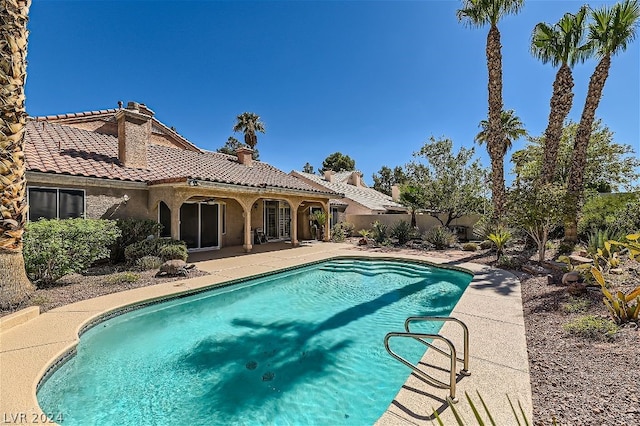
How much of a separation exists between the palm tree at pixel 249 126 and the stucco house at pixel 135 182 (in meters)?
19.9

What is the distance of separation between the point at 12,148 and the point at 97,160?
579cm

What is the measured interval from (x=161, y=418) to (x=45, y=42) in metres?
16.7

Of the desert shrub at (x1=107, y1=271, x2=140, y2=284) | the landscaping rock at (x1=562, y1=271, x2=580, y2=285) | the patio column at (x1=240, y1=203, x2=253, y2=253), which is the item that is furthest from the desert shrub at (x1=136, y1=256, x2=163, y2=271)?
the landscaping rock at (x1=562, y1=271, x2=580, y2=285)

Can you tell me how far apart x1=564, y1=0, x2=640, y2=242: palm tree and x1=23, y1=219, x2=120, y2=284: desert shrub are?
18.9 m

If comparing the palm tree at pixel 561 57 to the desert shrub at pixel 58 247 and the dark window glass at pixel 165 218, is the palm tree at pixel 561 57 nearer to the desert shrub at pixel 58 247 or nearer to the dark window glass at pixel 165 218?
the dark window glass at pixel 165 218

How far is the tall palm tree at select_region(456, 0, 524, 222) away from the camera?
53.2 ft

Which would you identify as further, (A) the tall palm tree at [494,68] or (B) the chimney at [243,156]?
(B) the chimney at [243,156]

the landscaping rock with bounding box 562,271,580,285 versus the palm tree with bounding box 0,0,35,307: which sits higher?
the palm tree with bounding box 0,0,35,307

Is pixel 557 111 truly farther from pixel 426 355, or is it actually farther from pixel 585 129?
pixel 426 355

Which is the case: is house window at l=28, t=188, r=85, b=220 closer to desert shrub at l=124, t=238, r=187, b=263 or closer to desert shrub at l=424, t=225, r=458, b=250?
desert shrub at l=124, t=238, r=187, b=263

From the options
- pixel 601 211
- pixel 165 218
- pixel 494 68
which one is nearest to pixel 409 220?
pixel 601 211

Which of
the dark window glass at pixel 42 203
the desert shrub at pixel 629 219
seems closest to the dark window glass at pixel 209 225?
the dark window glass at pixel 42 203

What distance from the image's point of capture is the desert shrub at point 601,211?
51.0ft

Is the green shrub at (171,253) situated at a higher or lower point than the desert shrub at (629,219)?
lower
